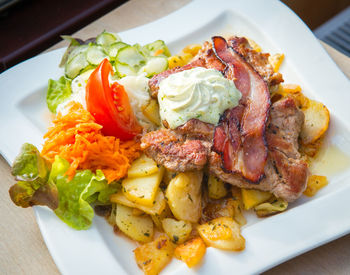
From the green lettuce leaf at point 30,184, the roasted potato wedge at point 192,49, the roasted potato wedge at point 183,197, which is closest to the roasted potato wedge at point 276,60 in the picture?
the roasted potato wedge at point 192,49

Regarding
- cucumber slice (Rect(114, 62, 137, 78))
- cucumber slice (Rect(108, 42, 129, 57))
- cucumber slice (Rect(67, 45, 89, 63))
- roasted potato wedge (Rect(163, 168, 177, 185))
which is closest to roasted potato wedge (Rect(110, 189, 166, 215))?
roasted potato wedge (Rect(163, 168, 177, 185))

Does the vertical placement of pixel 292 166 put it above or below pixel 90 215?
above

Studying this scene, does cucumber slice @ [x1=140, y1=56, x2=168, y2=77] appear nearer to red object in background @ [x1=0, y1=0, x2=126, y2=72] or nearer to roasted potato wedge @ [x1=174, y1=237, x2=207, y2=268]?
roasted potato wedge @ [x1=174, y1=237, x2=207, y2=268]

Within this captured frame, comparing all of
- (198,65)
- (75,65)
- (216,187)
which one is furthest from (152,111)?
(75,65)

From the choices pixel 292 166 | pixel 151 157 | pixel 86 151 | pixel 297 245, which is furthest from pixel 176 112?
pixel 297 245

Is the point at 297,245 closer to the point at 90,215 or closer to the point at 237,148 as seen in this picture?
the point at 237,148

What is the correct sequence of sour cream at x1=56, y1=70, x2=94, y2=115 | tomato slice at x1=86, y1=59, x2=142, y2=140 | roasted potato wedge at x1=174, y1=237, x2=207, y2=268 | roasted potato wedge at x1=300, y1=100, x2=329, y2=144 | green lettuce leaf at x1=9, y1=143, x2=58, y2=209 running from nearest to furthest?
1. roasted potato wedge at x1=174, y1=237, x2=207, y2=268
2. green lettuce leaf at x1=9, y1=143, x2=58, y2=209
3. tomato slice at x1=86, y1=59, x2=142, y2=140
4. roasted potato wedge at x1=300, y1=100, x2=329, y2=144
5. sour cream at x1=56, y1=70, x2=94, y2=115

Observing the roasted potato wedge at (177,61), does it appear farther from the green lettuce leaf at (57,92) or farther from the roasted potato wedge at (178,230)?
the roasted potato wedge at (178,230)
